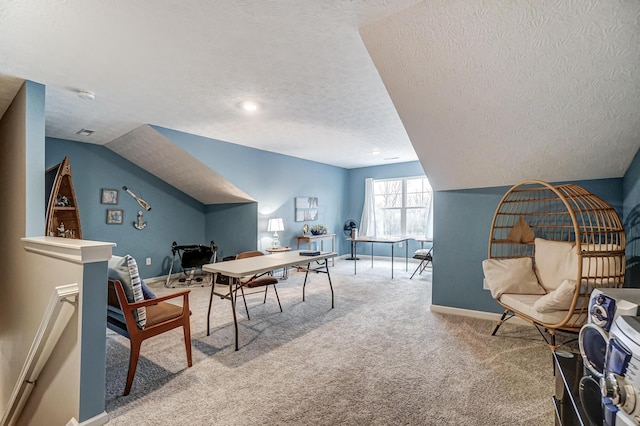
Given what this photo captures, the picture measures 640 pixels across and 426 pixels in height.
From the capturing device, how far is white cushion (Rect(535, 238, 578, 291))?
2621 millimetres

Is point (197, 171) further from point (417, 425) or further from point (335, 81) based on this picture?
point (417, 425)

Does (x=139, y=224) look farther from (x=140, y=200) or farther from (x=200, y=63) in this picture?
(x=200, y=63)

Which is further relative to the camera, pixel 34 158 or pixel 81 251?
pixel 34 158

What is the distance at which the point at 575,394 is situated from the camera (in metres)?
1.23

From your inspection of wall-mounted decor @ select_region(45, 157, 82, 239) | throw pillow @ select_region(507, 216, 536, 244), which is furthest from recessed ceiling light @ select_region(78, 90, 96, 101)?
throw pillow @ select_region(507, 216, 536, 244)

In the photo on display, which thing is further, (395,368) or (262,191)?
(262,191)

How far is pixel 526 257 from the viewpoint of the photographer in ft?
9.46

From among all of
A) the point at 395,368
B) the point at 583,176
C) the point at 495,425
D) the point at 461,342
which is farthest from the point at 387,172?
the point at 495,425

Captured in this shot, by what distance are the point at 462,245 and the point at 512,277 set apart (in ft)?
2.49

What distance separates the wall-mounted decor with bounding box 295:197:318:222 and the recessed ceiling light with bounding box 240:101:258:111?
10.1 ft

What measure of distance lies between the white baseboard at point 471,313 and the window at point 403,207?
11.6 feet

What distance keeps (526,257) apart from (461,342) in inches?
41.2

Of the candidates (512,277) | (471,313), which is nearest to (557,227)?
(512,277)

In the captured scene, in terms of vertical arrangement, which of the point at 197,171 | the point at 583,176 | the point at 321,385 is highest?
the point at 197,171
